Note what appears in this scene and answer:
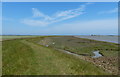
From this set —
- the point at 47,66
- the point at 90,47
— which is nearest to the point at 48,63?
the point at 47,66

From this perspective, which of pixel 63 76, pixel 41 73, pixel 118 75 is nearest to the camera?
pixel 63 76

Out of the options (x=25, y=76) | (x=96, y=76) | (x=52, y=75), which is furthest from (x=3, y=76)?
(x=96, y=76)

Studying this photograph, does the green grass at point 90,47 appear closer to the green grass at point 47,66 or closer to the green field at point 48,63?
the green field at point 48,63

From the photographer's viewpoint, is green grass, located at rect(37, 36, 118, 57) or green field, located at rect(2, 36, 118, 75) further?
green grass, located at rect(37, 36, 118, 57)

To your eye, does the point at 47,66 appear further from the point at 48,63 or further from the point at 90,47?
the point at 90,47

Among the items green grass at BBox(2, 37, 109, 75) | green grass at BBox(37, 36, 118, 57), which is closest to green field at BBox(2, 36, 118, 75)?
green grass at BBox(2, 37, 109, 75)

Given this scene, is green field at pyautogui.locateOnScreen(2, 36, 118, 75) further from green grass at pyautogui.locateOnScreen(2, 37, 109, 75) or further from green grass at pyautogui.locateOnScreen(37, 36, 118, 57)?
green grass at pyautogui.locateOnScreen(37, 36, 118, 57)

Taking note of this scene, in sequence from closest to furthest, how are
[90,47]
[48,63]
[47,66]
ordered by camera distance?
1. [47,66]
2. [48,63]
3. [90,47]

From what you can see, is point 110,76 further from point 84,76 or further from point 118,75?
point 84,76

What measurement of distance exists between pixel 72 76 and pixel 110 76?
3897 mm

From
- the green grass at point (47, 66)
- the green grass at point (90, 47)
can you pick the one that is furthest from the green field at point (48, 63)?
the green grass at point (90, 47)

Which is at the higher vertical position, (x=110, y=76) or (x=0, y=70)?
(x=0, y=70)

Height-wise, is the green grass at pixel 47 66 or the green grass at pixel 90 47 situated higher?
the green grass at pixel 47 66

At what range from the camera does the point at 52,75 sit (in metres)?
8.21
